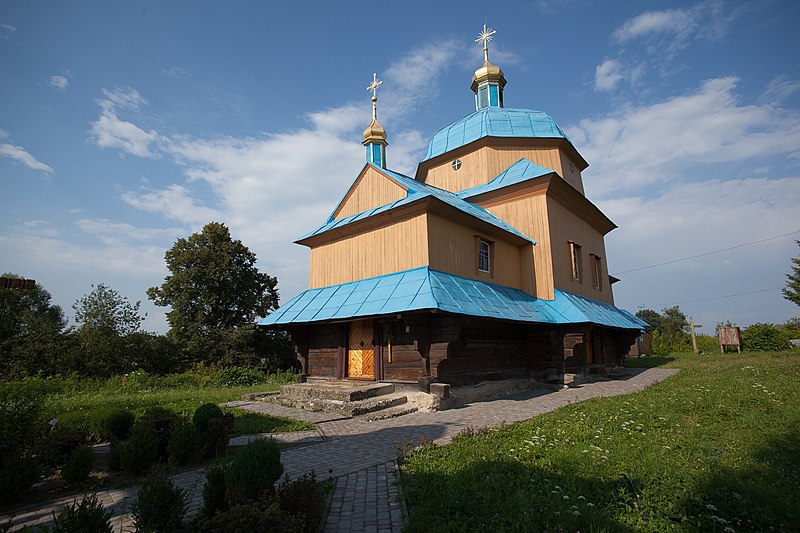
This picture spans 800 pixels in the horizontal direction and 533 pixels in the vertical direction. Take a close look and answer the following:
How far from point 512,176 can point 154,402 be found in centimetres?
1435

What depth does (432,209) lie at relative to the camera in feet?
38.0

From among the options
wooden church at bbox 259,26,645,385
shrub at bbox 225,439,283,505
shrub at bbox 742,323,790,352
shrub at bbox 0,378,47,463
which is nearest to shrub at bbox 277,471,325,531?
shrub at bbox 225,439,283,505

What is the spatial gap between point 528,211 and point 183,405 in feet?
42.3

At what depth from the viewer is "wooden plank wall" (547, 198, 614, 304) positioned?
49.4 ft

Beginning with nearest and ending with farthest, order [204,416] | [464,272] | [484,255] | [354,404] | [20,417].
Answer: [20,417] < [204,416] < [354,404] < [464,272] < [484,255]

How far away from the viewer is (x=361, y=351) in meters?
12.5

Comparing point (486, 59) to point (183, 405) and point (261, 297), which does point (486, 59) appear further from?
point (183, 405)

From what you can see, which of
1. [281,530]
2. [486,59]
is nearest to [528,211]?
[486,59]

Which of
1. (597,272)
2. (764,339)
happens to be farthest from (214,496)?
(764,339)

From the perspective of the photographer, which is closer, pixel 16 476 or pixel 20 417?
pixel 16 476

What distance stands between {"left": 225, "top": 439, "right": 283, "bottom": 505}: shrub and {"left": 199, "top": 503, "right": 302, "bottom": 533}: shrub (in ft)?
1.70

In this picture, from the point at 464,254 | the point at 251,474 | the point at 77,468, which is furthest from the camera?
the point at 464,254

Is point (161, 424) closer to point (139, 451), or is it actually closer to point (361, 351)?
point (139, 451)

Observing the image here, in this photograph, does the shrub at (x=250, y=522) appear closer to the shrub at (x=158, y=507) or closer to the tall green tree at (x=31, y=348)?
the shrub at (x=158, y=507)
